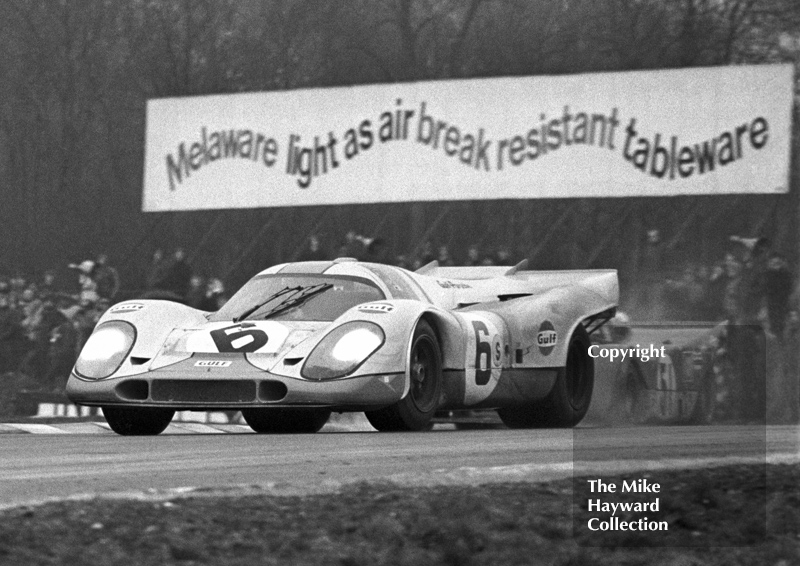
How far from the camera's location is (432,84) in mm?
17703

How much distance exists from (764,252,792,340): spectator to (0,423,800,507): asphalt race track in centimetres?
422

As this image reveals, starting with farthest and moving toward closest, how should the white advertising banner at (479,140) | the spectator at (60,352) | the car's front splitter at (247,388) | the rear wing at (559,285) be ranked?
the white advertising banner at (479,140)
the spectator at (60,352)
the rear wing at (559,285)
the car's front splitter at (247,388)

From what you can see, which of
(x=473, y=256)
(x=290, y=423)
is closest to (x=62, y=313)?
(x=473, y=256)

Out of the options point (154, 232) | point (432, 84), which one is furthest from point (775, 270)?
point (154, 232)

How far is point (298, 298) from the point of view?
9.94 m

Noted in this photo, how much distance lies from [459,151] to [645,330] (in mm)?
6158

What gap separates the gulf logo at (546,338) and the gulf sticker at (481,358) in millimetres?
402

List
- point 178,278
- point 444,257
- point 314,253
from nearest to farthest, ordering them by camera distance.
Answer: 1. point 444,257
2. point 314,253
3. point 178,278

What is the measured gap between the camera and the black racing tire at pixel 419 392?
929 cm

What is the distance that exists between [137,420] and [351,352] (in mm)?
1717

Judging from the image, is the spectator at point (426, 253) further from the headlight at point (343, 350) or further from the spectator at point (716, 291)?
the headlight at point (343, 350)

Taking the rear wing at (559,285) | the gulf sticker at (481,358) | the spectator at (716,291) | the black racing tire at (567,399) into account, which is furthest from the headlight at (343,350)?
the spectator at (716,291)

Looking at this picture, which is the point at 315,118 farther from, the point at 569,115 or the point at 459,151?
the point at 569,115

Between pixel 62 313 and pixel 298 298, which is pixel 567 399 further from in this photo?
pixel 62 313
